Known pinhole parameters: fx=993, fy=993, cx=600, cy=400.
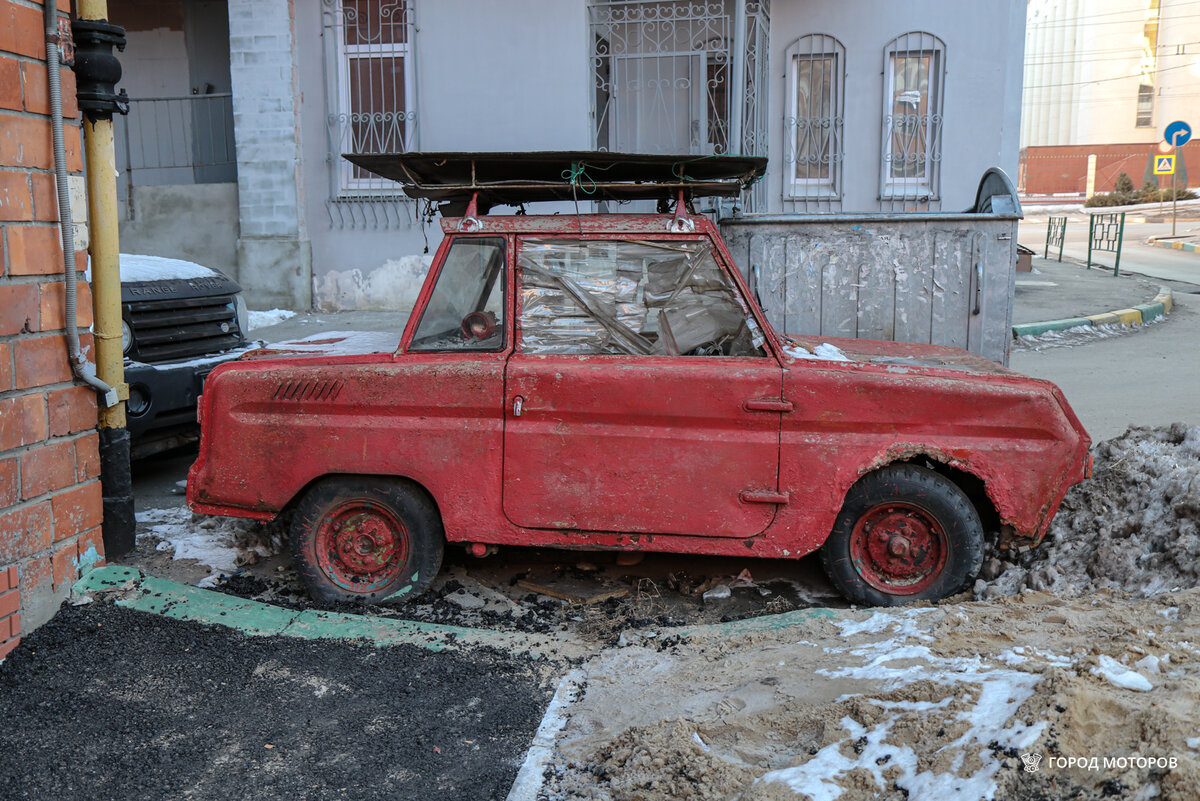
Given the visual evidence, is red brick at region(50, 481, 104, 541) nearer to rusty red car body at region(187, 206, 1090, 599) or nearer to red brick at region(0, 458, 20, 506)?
red brick at region(0, 458, 20, 506)

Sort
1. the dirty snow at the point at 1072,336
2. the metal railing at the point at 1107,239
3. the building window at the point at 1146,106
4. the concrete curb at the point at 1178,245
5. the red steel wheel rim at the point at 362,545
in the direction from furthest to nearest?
the building window at the point at 1146,106
the concrete curb at the point at 1178,245
the metal railing at the point at 1107,239
the dirty snow at the point at 1072,336
the red steel wheel rim at the point at 362,545

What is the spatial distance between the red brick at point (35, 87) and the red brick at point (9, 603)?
176cm

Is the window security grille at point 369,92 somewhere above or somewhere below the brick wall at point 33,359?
above

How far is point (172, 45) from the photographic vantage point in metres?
12.9

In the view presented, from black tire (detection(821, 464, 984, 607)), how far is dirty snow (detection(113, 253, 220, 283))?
4428 mm

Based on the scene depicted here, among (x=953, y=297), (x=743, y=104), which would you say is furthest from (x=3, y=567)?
(x=743, y=104)

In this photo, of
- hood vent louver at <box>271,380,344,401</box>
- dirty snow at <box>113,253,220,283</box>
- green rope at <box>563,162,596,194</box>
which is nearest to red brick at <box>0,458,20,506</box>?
hood vent louver at <box>271,380,344,401</box>

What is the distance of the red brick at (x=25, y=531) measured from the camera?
357 centimetres

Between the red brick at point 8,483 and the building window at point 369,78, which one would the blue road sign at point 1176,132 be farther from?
the red brick at point 8,483

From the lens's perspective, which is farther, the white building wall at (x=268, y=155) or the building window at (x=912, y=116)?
the building window at (x=912, y=116)

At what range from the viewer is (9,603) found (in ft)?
11.8

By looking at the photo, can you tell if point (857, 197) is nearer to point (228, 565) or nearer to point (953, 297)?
point (953, 297)

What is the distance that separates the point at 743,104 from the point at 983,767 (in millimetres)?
10406

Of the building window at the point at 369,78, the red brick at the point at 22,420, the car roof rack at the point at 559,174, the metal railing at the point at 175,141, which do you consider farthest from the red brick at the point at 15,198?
the metal railing at the point at 175,141
